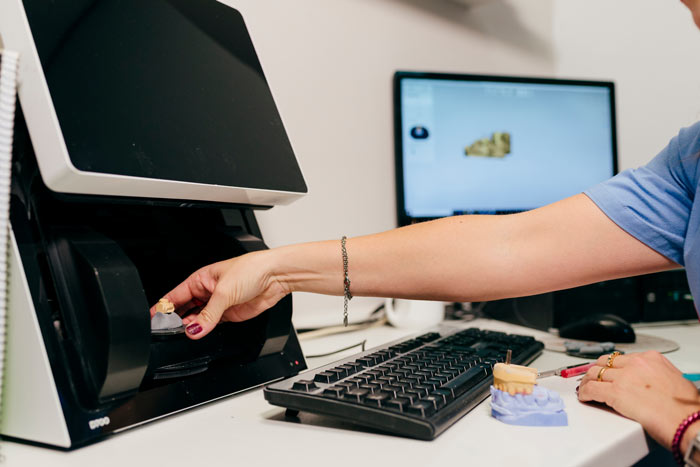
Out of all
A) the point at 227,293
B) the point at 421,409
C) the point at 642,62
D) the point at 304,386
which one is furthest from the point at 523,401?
the point at 642,62

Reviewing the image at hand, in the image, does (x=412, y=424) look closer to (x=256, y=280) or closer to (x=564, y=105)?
(x=256, y=280)

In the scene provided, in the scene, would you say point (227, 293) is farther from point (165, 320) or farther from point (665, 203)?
point (665, 203)

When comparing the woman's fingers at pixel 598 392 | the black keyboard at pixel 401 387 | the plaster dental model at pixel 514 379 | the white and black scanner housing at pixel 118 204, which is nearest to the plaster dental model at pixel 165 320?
the white and black scanner housing at pixel 118 204

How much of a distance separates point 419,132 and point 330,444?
0.85m

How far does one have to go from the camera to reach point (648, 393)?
558mm

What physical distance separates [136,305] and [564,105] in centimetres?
117

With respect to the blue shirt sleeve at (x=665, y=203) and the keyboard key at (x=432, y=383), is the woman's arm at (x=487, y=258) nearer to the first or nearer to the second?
the blue shirt sleeve at (x=665, y=203)

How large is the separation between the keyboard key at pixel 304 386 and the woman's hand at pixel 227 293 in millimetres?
122

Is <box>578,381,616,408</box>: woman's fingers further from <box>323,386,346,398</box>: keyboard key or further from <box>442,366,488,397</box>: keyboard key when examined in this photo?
<box>323,386,346,398</box>: keyboard key

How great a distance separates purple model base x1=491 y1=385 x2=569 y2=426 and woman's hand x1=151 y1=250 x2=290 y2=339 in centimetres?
30

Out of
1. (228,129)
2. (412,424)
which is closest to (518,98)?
(228,129)

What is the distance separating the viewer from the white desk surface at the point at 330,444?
45 centimetres

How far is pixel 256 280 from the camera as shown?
66 centimetres

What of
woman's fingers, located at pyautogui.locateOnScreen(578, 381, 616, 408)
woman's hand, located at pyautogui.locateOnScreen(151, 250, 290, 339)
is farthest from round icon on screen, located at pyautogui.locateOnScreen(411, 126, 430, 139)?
woman's fingers, located at pyautogui.locateOnScreen(578, 381, 616, 408)
